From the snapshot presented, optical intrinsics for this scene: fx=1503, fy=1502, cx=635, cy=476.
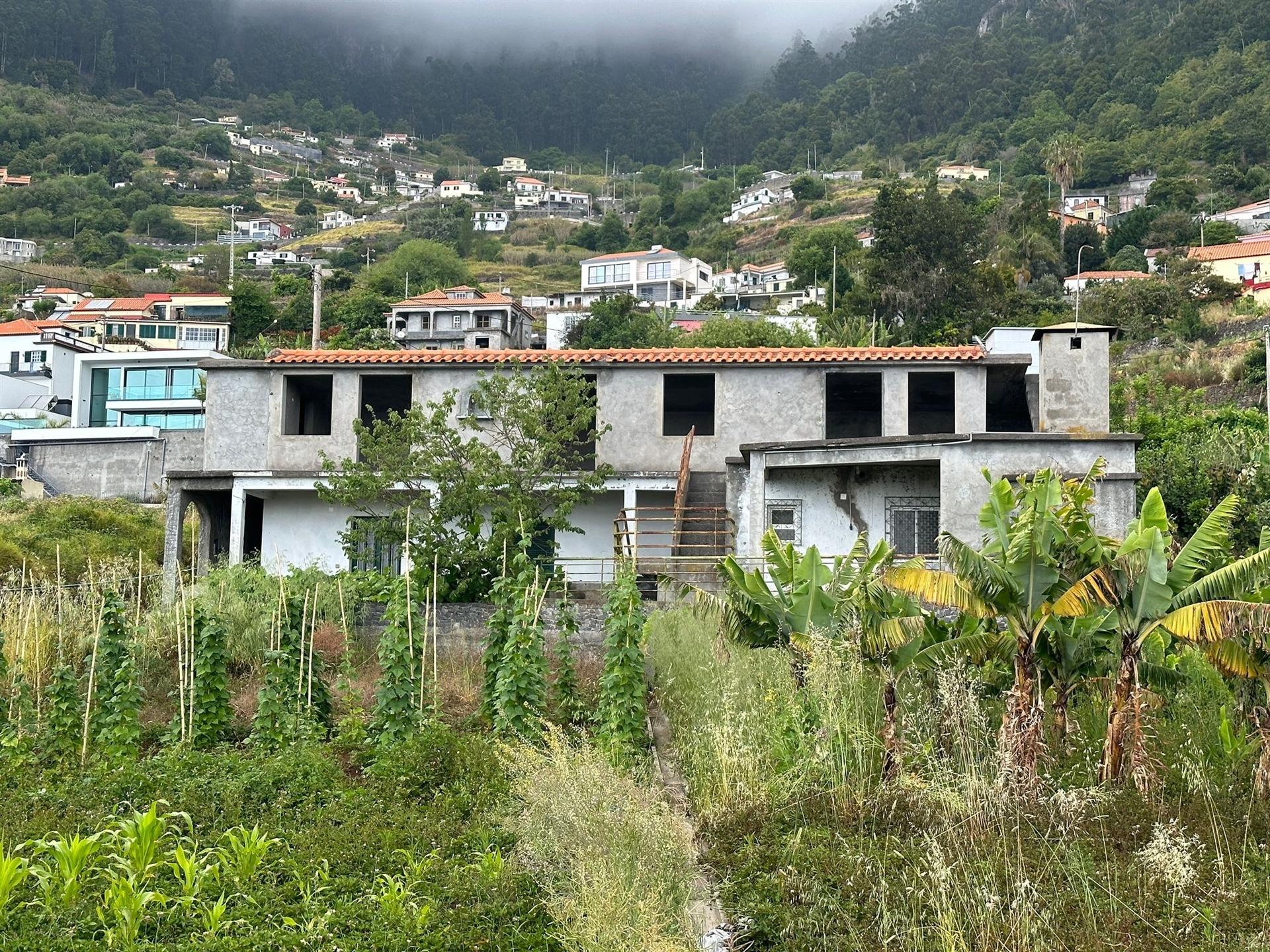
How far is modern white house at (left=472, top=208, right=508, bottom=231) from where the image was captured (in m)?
157

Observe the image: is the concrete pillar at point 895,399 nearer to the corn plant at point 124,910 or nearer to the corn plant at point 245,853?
the corn plant at point 245,853

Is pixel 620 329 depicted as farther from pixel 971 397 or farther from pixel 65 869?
pixel 65 869

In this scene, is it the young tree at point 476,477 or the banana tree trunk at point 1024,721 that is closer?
the banana tree trunk at point 1024,721

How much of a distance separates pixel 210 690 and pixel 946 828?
896 centimetres

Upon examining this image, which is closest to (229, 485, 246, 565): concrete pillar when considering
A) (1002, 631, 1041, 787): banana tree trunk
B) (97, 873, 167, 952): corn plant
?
(97, 873, 167, 952): corn plant

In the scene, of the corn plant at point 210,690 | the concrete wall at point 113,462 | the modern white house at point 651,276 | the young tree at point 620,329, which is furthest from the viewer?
the modern white house at point 651,276

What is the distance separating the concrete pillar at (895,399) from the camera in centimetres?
2877

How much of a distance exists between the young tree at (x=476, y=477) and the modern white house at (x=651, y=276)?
84.5 meters

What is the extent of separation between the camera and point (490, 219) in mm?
159875

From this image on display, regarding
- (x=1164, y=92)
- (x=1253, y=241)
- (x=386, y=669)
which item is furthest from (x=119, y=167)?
(x=386, y=669)

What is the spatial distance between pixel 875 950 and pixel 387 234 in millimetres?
137861

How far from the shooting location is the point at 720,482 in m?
28.8

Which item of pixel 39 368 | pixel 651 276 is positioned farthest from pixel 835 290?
pixel 39 368

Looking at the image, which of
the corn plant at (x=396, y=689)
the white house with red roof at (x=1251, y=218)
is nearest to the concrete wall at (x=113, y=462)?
the corn plant at (x=396, y=689)
